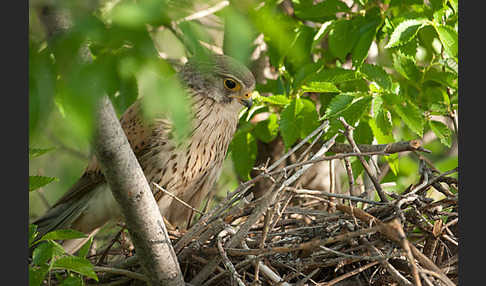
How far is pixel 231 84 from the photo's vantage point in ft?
12.4

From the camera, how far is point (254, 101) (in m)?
3.78

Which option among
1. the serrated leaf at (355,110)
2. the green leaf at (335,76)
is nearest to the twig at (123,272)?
the serrated leaf at (355,110)

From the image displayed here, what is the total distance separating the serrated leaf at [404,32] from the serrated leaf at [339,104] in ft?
1.15

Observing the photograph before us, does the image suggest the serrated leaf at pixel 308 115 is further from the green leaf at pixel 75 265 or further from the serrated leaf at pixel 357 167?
the green leaf at pixel 75 265

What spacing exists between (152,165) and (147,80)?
2172 millimetres

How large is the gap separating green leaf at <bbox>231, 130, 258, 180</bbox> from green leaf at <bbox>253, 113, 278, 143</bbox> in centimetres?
8

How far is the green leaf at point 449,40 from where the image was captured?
304cm

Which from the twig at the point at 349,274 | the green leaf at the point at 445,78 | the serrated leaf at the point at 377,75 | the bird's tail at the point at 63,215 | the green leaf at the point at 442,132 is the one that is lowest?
the bird's tail at the point at 63,215

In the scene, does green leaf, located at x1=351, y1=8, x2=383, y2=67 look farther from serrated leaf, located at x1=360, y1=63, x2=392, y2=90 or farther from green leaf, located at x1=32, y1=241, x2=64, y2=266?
green leaf, located at x1=32, y1=241, x2=64, y2=266

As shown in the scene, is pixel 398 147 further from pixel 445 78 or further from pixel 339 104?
pixel 445 78

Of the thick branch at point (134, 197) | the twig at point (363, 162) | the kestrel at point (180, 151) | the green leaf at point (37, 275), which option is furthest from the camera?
the kestrel at point (180, 151)

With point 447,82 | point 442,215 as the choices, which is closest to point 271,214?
point 442,215

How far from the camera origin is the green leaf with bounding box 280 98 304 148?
11.0 feet

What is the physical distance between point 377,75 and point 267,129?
0.86 metres
